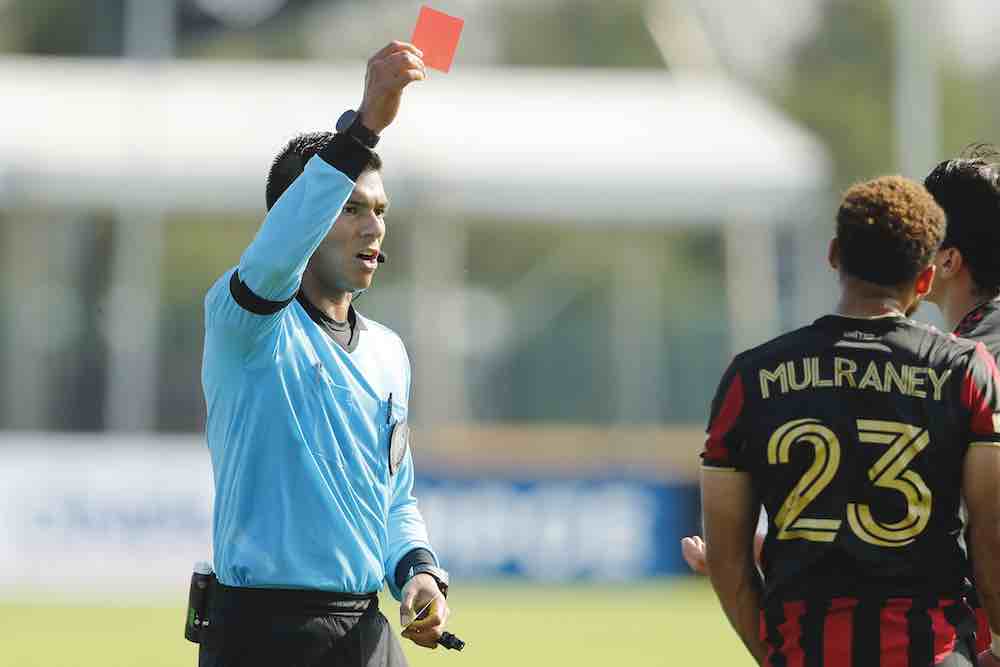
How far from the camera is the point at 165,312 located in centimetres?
2350

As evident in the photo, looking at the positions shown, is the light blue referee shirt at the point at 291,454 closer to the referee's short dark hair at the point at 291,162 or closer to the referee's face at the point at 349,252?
the referee's face at the point at 349,252

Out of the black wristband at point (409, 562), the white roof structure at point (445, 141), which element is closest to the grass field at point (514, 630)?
the white roof structure at point (445, 141)

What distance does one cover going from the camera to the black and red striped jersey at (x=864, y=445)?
4.30 meters

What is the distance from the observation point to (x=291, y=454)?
4656mm

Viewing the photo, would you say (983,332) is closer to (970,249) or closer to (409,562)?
(970,249)

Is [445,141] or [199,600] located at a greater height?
[445,141]

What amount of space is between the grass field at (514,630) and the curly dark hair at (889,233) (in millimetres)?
8236

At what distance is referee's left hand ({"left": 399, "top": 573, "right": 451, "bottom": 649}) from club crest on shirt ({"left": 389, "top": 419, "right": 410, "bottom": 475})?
0.30 metres

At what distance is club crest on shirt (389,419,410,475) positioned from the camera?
487cm

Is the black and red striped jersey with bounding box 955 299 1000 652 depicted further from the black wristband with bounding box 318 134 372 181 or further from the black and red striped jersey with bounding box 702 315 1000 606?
the black wristband with bounding box 318 134 372 181

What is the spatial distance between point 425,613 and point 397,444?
438 millimetres

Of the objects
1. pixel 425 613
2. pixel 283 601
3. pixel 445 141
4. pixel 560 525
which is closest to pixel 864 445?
pixel 425 613

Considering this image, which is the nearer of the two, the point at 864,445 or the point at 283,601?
the point at 864,445

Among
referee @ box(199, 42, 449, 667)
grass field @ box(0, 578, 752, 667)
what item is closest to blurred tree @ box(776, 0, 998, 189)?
grass field @ box(0, 578, 752, 667)
